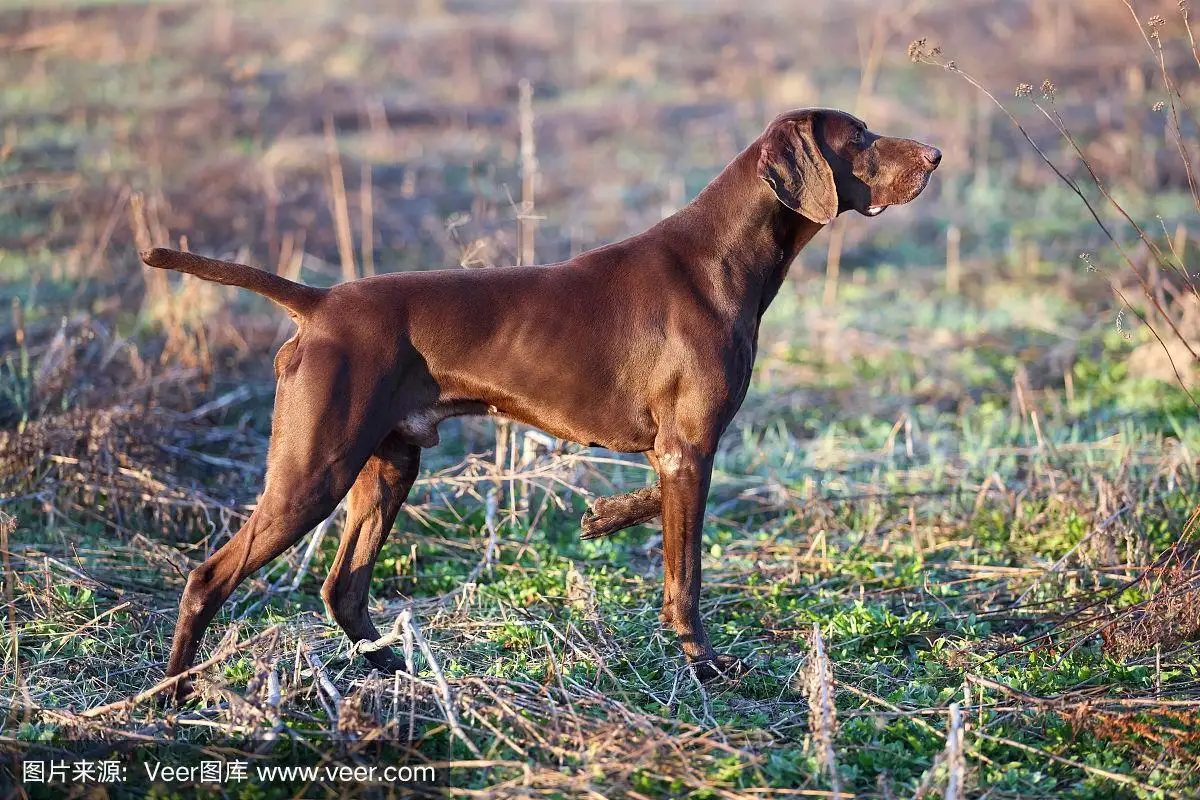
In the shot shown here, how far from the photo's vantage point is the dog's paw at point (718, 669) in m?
4.30

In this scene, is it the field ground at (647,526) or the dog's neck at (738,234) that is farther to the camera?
the dog's neck at (738,234)

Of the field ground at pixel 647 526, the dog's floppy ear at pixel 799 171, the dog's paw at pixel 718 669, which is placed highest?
the dog's floppy ear at pixel 799 171

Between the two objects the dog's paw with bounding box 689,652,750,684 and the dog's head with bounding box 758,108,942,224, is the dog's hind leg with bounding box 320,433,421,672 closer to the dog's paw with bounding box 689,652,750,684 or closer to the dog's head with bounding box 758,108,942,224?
the dog's paw with bounding box 689,652,750,684

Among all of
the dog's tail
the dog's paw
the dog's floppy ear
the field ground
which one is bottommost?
the dog's paw

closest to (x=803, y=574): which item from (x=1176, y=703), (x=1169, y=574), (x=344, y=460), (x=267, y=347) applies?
(x=1169, y=574)

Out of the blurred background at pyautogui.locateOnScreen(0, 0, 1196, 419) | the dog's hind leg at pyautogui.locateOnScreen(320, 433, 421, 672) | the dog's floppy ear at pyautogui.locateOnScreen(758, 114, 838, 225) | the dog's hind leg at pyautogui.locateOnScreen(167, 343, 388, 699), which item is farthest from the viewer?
the blurred background at pyautogui.locateOnScreen(0, 0, 1196, 419)

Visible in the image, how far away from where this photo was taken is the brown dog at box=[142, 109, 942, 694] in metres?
3.89

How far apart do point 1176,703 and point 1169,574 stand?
0.94m

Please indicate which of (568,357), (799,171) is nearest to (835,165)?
(799,171)

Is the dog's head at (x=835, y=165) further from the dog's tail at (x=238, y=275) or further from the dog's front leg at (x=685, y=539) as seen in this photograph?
the dog's tail at (x=238, y=275)

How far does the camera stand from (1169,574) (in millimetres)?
4516

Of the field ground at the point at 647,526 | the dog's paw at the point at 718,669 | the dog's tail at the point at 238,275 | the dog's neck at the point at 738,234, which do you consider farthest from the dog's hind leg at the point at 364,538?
the dog's neck at the point at 738,234

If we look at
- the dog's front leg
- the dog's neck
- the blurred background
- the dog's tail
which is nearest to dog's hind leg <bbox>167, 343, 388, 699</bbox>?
the dog's tail

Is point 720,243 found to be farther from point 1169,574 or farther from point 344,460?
point 1169,574
